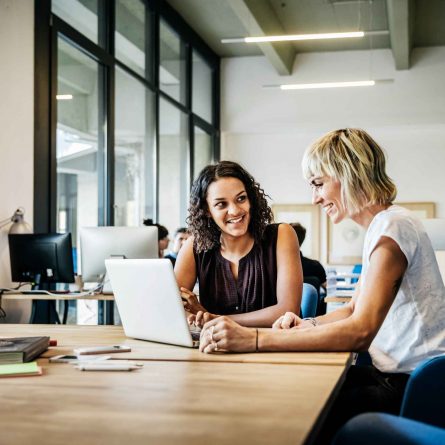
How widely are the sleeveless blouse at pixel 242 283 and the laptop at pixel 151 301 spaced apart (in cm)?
52

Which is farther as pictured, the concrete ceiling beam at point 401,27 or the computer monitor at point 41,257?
the concrete ceiling beam at point 401,27

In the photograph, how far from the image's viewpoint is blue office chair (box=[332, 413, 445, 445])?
97cm

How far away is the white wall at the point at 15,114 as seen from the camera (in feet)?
17.5

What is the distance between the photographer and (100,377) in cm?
161

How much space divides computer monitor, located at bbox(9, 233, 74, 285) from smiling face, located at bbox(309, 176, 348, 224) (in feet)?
10.1

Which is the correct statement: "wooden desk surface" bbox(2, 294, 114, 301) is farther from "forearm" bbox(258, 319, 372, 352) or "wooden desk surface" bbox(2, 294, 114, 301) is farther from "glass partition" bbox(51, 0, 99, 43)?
"forearm" bbox(258, 319, 372, 352)

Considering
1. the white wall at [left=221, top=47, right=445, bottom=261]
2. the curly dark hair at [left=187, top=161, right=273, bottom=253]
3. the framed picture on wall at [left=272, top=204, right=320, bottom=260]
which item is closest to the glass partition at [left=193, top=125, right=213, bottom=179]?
the white wall at [left=221, top=47, right=445, bottom=261]

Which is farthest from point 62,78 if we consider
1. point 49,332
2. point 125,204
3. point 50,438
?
point 50,438

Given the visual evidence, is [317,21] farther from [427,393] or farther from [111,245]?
[427,393]

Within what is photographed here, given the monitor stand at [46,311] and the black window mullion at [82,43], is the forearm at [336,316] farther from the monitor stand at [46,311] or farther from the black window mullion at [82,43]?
the black window mullion at [82,43]

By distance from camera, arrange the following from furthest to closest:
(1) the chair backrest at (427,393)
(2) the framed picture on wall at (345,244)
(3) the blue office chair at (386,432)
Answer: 1. (2) the framed picture on wall at (345,244)
2. (1) the chair backrest at (427,393)
3. (3) the blue office chair at (386,432)

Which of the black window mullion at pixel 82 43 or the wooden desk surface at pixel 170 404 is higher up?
the black window mullion at pixel 82 43

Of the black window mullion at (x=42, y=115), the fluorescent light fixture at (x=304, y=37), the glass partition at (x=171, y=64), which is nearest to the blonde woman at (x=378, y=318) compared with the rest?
the black window mullion at (x=42, y=115)

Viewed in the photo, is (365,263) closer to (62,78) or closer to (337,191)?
(337,191)
